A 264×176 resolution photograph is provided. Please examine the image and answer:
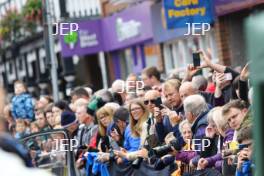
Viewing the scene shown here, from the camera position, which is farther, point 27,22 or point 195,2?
point 27,22

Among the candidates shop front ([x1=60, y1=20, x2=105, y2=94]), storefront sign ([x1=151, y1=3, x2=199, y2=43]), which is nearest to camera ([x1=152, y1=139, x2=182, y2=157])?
storefront sign ([x1=151, y1=3, x2=199, y2=43])

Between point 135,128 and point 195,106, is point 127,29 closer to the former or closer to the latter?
point 135,128

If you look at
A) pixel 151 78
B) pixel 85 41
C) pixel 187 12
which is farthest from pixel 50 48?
pixel 85 41

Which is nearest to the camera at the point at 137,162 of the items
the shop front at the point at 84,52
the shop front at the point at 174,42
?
the shop front at the point at 174,42

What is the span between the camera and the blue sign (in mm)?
16672

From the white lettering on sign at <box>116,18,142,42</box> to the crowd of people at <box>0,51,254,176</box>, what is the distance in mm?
9000

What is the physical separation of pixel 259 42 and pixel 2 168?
1684mm

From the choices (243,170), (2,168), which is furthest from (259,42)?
(243,170)

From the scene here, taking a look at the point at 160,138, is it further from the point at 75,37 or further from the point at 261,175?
the point at 75,37

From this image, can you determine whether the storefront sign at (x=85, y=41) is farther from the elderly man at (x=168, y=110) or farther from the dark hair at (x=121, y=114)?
the elderly man at (x=168, y=110)

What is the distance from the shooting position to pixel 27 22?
112 ft

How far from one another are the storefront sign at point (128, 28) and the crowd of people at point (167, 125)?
836 cm

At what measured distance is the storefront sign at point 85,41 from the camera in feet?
85.4

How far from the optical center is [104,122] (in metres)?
13.1
